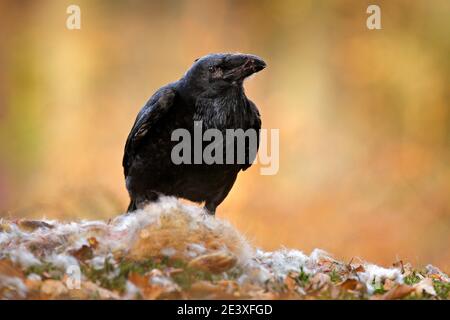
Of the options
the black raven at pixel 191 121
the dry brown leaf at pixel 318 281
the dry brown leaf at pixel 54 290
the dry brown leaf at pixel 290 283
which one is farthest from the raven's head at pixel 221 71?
the dry brown leaf at pixel 54 290

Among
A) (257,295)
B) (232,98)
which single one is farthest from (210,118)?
(257,295)

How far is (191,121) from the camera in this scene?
15.4ft

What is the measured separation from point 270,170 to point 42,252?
4103 millimetres

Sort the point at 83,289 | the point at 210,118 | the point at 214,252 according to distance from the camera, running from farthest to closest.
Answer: the point at 210,118 → the point at 214,252 → the point at 83,289

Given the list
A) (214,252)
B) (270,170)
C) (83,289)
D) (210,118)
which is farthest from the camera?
(270,170)

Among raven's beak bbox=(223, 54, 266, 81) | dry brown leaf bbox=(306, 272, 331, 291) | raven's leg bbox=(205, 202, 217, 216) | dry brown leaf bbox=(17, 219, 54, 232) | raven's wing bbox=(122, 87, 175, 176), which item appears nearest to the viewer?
dry brown leaf bbox=(306, 272, 331, 291)

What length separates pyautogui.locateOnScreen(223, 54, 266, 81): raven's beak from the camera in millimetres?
4605

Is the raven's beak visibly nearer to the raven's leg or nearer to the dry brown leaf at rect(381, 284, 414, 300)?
the raven's leg

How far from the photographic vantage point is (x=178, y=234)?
311 cm

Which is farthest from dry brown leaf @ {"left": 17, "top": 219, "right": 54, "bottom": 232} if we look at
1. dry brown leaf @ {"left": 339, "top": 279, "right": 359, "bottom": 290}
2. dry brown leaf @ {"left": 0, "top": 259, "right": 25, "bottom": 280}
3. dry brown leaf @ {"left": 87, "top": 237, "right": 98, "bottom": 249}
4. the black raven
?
dry brown leaf @ {"left": 339, "top": 279, "right": 359, "bottom": 290}

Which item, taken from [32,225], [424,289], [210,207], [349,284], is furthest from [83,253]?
[210,207]

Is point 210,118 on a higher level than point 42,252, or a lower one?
higher

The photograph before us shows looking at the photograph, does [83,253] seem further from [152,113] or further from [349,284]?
[152,113]

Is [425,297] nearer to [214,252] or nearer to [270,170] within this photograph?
[214,252]
